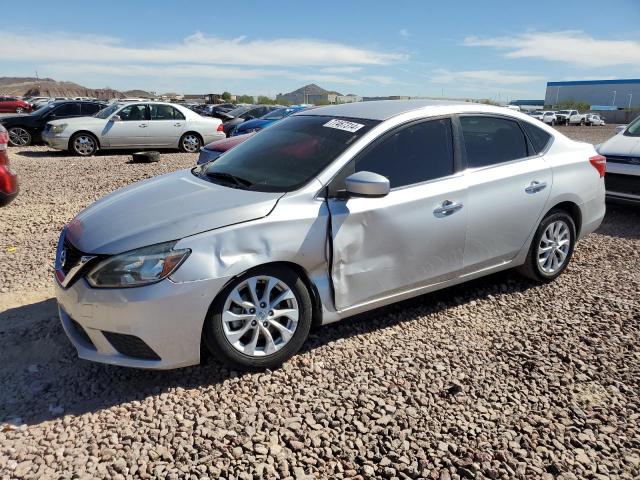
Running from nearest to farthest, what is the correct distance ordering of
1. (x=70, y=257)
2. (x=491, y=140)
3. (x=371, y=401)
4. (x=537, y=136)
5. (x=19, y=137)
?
1. (x=371, y=401)
2. (x=70, y=257)
3. (x=491, y=140)
4. (x=537, y=136)
5. (x=19, y=137)

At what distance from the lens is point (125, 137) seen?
14195mm

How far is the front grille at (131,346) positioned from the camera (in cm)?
301

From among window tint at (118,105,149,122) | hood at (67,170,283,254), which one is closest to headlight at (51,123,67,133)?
window tint at (118,105,149,122)

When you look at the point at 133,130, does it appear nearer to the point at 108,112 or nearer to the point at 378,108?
the point at 108,112

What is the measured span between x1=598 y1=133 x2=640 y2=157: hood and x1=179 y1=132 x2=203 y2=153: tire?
10.7m

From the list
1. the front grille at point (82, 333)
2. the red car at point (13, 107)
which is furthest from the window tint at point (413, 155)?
the red car at point (13, 107)

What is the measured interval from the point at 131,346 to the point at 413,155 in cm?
233

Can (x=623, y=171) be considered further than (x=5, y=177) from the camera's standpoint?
Yes

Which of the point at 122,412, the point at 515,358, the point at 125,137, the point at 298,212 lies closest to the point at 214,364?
the point at 122,412

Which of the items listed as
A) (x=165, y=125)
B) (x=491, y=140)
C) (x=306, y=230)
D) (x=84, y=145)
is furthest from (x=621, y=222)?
(x=84, y=145)

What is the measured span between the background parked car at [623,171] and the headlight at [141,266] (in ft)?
22.3

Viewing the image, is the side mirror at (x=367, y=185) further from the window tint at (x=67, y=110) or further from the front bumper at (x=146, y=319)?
the window tint at (x=67, y=110)

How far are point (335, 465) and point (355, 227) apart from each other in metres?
1.49

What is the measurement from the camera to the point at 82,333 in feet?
10.7
